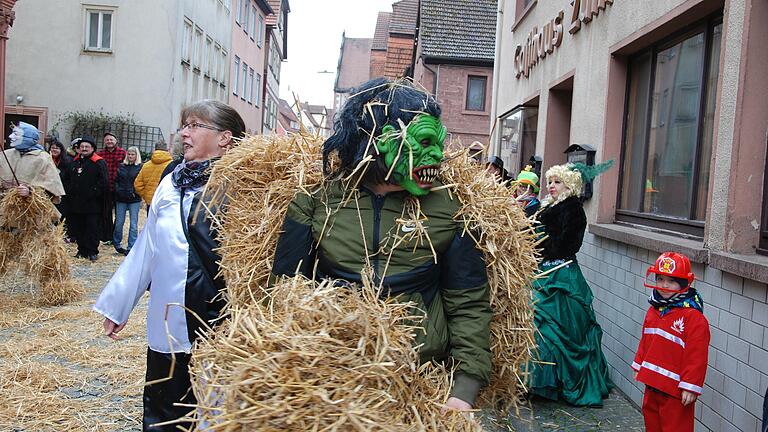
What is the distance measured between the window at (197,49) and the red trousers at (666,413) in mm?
25864

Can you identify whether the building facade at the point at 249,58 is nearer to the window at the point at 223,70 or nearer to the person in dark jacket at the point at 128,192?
the window at the point at 223,70

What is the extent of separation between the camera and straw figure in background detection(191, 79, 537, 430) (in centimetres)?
200

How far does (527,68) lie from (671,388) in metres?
7.98

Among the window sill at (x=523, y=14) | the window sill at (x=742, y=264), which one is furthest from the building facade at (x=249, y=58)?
the window sill at (x=742, y=264)

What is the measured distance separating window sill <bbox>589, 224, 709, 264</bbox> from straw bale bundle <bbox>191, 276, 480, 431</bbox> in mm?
3057

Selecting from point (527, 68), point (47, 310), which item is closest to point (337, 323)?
point (47, 310)

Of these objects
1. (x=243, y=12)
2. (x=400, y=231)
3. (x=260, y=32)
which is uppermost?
(x=260, y=32)

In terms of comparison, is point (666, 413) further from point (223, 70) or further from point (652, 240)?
point (223, 70)

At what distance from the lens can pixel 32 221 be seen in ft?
27.2

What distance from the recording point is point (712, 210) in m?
4.72

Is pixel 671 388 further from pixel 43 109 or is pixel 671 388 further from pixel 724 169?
pixel 43 109

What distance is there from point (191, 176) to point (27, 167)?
5.84 metres

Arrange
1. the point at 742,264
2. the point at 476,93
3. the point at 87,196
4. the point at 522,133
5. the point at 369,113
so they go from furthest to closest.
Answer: the point at 476,93 → the point at 522,133 → the point at 87,196 → the point at 742,264 → the point at 369,113

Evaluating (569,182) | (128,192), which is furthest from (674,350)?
(128,192)
